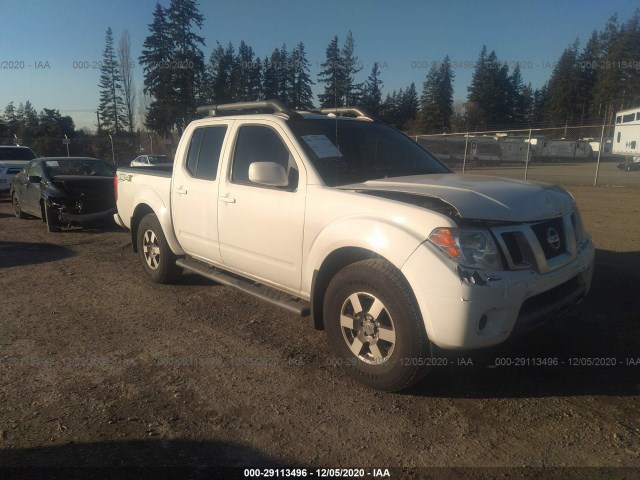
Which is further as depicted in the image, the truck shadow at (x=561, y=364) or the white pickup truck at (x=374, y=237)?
the truck shadow at (x=561, y=364)

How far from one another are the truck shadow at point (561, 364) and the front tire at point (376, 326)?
0.25 metres

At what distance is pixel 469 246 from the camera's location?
290 centimetres

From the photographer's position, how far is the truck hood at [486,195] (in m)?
3.07

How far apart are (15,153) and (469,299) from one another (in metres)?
18.8

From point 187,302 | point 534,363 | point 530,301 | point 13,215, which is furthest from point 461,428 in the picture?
point 13,215

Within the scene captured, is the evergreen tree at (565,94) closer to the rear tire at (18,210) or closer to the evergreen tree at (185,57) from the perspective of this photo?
the evergreen tree at (185,57)

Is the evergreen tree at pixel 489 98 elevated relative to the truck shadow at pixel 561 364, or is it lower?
elevated

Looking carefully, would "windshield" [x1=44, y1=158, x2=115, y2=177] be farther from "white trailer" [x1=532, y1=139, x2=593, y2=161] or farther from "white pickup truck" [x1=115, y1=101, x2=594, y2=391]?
"white trailer" [x1=532, y1=139, x2=593, y2=161]

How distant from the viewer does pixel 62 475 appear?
2.47 metres

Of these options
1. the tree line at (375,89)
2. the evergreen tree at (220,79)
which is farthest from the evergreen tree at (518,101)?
A: the evergreen tree at (220,79)

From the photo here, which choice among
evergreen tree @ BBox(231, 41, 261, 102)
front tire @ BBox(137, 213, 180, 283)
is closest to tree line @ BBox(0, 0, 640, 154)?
evergreen tree @ BBox(231, 41, 261, 102)

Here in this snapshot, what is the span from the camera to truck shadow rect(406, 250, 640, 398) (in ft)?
10.9

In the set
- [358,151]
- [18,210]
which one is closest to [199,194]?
[358,151]

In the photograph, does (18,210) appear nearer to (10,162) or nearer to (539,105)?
(10,162)
